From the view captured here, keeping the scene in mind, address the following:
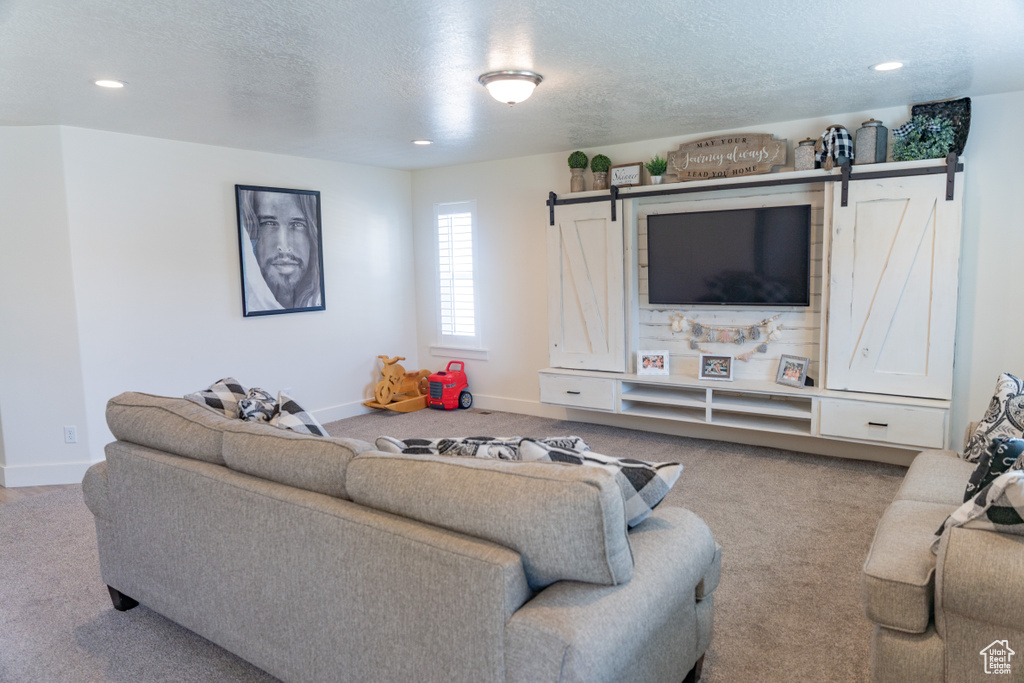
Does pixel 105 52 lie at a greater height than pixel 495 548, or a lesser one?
greater

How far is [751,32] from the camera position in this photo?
2.80 metres

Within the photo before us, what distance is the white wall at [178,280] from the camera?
4.41m

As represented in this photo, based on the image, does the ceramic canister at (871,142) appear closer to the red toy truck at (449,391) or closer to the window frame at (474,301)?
the window frame at (474,301)

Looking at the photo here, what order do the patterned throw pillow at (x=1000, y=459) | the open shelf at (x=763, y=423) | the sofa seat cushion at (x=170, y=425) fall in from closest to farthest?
the patterned throw pillow at (x=1000, y=459) → the sofa seat cushion at (x=170, y=425) → the open shelf at (x=763, y=423)

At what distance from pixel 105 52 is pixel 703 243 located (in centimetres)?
382

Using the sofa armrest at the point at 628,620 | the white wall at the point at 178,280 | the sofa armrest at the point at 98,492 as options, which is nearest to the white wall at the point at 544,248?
the white wall at the point at 178,280

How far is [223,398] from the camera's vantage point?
9.25ft

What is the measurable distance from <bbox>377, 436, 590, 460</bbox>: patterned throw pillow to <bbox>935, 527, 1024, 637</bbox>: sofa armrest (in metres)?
0.98

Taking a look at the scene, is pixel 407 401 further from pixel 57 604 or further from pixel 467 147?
pixel 57 604

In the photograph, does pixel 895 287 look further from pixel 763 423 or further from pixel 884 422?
pixel 763 423

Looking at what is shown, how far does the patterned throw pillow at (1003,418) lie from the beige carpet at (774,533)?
70 cm

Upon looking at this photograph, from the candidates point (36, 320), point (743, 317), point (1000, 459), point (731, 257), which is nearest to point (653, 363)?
point (743, 317)

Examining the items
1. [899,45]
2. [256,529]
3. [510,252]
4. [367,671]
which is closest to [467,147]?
[510,252]

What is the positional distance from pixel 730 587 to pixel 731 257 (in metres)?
2.71
